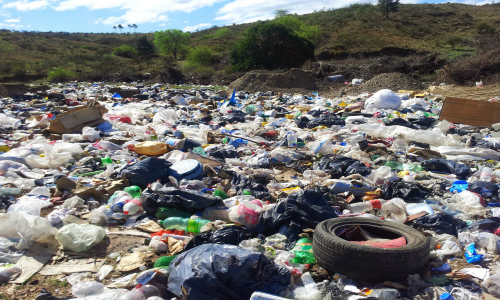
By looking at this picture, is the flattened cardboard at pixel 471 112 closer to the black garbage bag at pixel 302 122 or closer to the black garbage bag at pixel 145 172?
the black garbage bag at pixel 302 122

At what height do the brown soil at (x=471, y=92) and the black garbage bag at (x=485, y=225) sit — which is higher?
the brown soil at (x=471, y=92)

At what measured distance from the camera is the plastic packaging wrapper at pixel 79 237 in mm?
2654

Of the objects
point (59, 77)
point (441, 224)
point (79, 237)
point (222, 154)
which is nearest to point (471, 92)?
point (222, 154)

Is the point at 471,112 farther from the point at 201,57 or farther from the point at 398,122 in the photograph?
the point at 201,57

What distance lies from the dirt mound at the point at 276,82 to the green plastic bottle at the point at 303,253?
37.8ft

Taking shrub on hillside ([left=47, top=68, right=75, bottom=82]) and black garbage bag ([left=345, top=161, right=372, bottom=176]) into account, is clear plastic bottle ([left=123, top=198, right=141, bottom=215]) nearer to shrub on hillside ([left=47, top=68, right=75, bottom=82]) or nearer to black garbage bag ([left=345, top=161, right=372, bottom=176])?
black garbage bag ([left=345, top=161, right=372, bottom=176])

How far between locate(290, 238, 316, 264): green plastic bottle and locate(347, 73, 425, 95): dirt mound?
1012cm

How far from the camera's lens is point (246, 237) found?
2.69m

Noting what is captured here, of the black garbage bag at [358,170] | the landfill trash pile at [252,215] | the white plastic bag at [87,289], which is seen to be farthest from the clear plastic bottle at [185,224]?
the black garbage bag at [358,170]

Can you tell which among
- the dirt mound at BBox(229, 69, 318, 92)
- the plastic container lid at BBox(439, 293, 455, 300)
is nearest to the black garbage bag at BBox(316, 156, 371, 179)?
the plastic container lid at BBox(439, 293, 455, 300)

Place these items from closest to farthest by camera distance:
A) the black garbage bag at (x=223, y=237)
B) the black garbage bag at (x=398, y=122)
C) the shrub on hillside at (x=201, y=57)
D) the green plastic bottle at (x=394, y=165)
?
the black garbage bag at (x=223, y=237) < the green plastic bottle at (x=394, y=165) < the black garbage bag at (x=398, y=122) < the shrub on hillside at (x=201, y=57)

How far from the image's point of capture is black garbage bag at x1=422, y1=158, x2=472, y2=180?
4.21 metres

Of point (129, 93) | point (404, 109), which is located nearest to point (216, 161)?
point (404, 109)

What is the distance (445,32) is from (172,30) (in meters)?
A: 32.0
